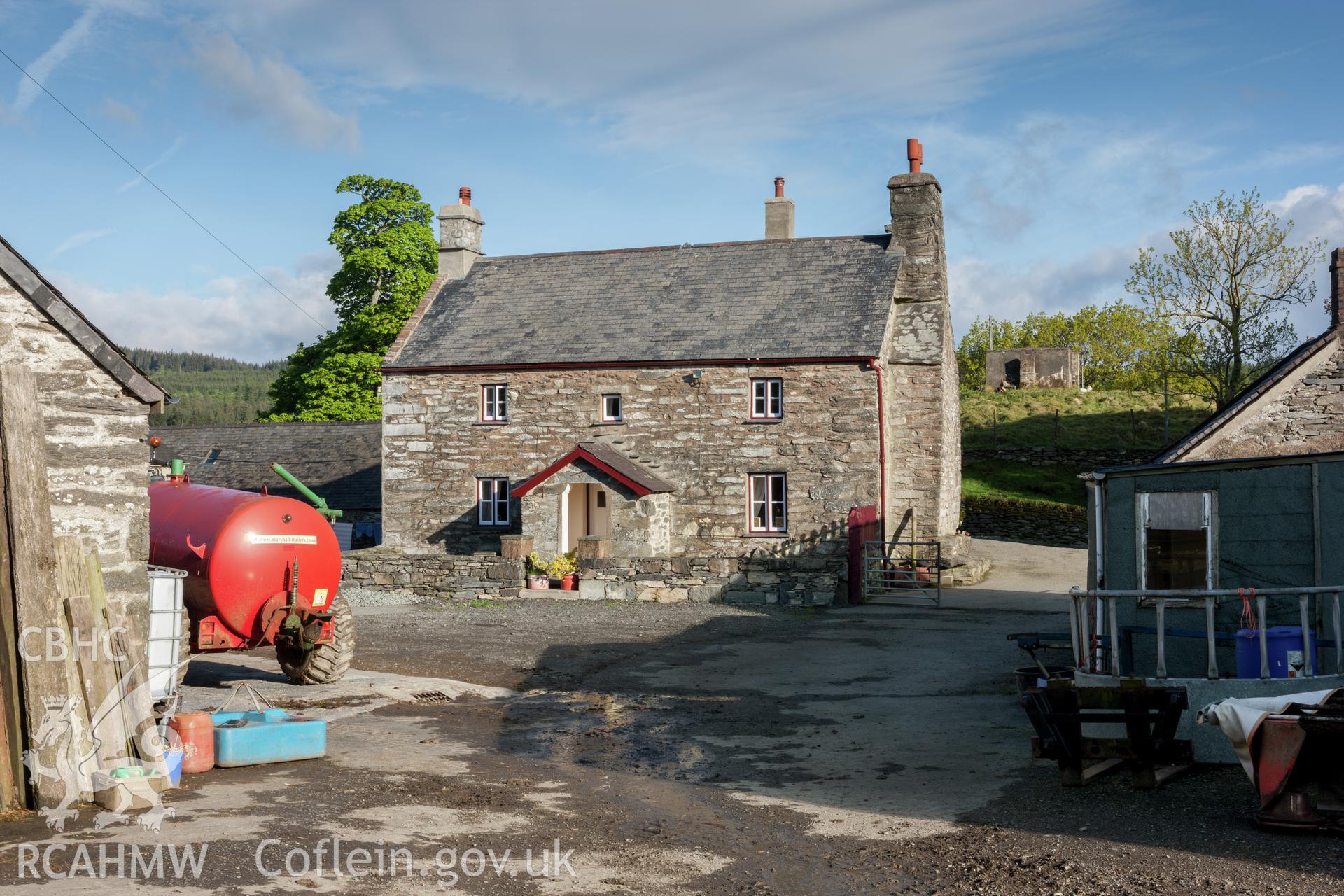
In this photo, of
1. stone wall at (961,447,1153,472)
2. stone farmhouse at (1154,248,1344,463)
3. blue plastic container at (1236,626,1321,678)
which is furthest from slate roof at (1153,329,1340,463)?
stone wall at (961,447,1153,472)

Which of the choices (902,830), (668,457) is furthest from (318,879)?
(668,457)

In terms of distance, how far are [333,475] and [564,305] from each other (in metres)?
10.2

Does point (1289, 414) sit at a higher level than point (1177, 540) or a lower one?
higher

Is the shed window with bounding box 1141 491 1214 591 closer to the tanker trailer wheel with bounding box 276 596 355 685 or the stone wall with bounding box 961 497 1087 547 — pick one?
the tanker trailer wheel with bounding box 276 596 355 685

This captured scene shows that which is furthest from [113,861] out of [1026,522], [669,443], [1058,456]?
[1058,456]

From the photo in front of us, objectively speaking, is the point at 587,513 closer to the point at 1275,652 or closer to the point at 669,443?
the point at 669,443

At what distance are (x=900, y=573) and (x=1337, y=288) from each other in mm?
11539

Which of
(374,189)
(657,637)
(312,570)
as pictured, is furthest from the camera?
(374,189)

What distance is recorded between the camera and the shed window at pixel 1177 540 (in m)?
12.1

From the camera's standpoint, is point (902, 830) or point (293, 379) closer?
point (902, 830)

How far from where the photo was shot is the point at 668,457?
28.8 metres

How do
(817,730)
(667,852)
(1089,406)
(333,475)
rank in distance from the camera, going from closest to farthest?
(667,852) < (817,730) < (333,475) < (1089,406)

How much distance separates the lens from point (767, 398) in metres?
28.2

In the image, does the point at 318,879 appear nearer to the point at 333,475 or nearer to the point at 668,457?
the point at 668,457
